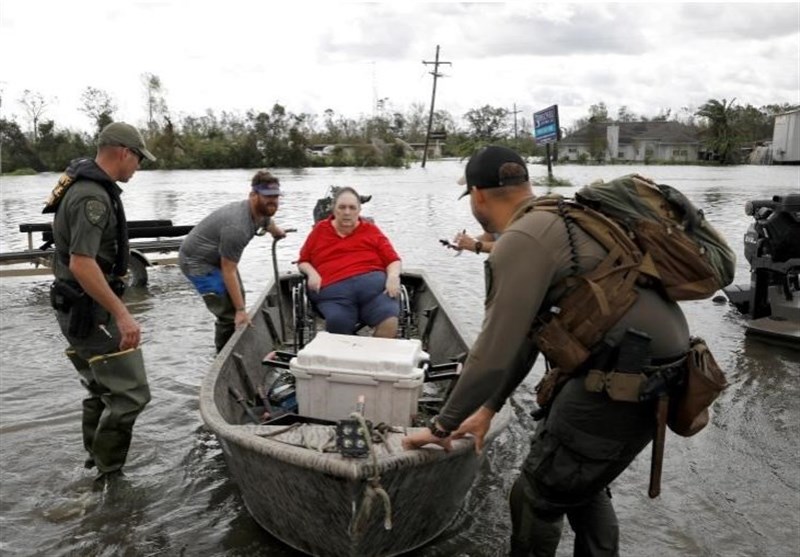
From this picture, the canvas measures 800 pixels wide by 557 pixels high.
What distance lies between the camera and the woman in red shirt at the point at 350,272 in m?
6.10

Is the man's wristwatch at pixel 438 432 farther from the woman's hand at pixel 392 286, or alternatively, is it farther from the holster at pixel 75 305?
the woman's hand at pixel 392 286

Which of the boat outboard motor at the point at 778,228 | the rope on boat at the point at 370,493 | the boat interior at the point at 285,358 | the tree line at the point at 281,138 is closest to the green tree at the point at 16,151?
the tree line at the point at 281,138

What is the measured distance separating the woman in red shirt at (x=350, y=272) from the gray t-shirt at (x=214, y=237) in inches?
22.3

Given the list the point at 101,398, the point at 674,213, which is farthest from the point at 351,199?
the point at 674,213

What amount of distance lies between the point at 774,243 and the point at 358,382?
6286 millimetres

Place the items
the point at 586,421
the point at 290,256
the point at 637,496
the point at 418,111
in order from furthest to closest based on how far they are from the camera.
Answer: the point at 418,111
the point at 290,256
the point at 637,496
the point at 586,421

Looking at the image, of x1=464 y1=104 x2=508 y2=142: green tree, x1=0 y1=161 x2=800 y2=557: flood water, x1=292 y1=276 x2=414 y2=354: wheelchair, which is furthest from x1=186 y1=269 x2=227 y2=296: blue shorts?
x1=464 y1=104 x2=508 y2=142: green tree

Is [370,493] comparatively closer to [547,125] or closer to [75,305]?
[75,305]

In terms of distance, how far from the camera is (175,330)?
9.75 meters

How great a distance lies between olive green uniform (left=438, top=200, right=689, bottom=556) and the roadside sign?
23041mm

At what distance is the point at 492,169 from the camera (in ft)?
8.81

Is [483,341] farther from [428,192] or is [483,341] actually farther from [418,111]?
[418,111]

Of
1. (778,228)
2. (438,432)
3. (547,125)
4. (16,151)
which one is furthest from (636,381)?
(16,151)

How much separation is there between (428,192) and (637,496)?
104 ft
